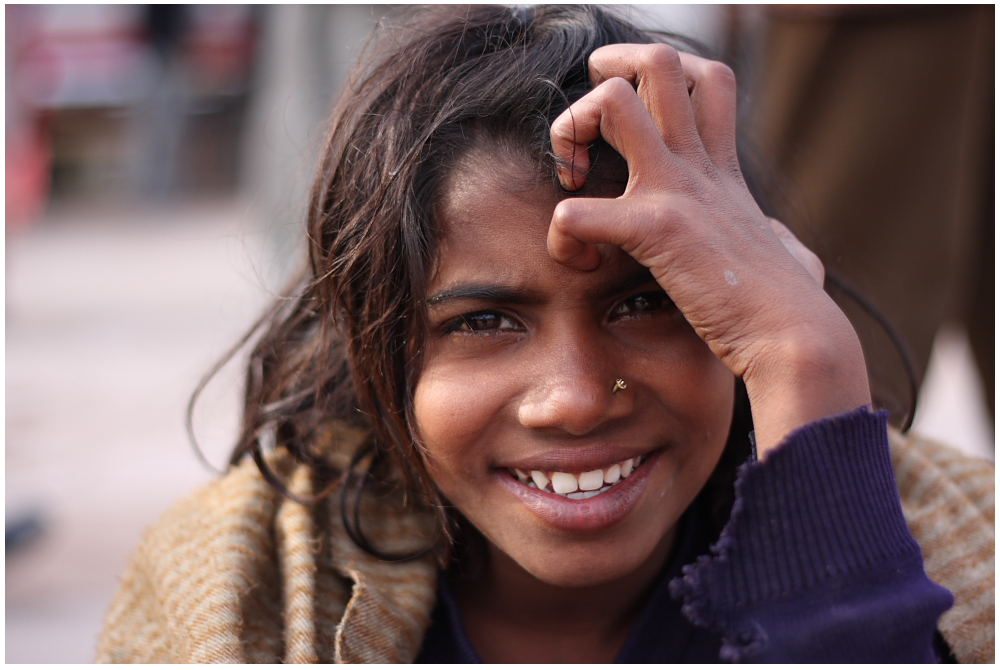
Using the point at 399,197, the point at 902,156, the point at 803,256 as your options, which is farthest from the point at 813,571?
the point at 902,156

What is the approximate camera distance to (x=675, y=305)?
1.31 m

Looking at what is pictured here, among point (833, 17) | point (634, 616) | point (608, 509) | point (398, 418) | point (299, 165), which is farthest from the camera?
point (833, 17)

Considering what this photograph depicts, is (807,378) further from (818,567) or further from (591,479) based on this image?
(591,479)

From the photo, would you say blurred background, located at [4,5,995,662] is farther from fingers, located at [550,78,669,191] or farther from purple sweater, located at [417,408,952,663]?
purple sweater, located at [417,408,952,663]

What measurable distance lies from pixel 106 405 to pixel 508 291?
11.5ft

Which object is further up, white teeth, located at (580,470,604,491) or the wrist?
the wrist

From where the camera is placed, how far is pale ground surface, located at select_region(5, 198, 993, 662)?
99.1 inches

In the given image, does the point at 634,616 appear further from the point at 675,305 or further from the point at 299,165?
the point at 299,165

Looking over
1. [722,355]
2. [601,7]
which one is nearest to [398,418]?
[722,355]

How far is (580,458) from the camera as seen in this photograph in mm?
1300

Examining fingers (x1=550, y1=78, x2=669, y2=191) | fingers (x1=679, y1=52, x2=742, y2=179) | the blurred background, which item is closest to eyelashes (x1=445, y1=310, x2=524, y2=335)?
fingers (x1=550, y1=78, x2=669, y2=191)

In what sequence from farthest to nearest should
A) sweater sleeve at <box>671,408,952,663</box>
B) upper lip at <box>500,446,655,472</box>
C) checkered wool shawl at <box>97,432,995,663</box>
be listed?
checkered wool shawl at <box>97,432,995,663</box> < upper lip at <box>500,446,655,472</box> < sweater sleeve at <box>671,408,952,663</box>

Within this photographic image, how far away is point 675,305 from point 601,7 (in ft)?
2.03

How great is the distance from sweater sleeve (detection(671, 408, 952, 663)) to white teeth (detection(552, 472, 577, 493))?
0.89 ft
